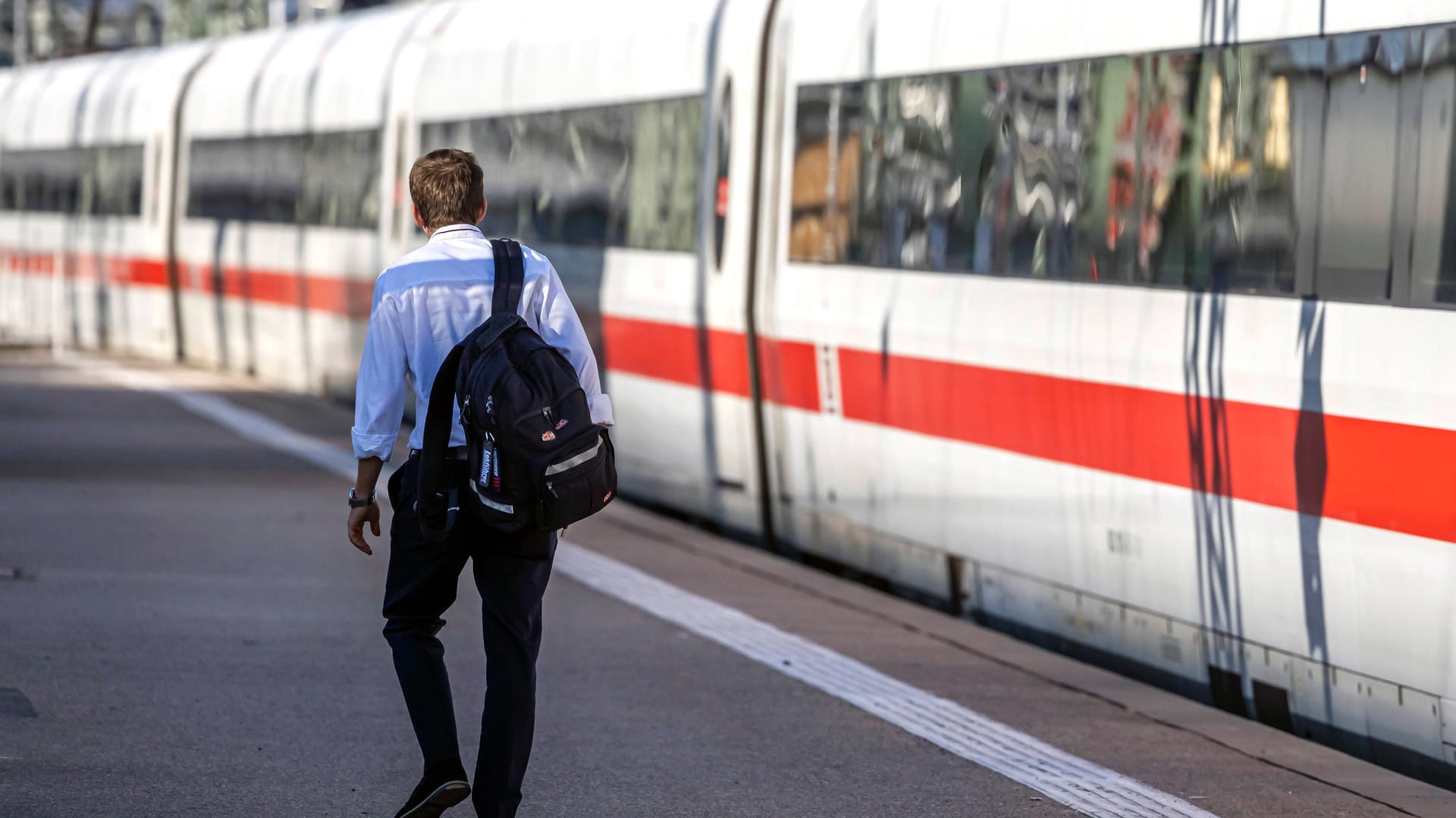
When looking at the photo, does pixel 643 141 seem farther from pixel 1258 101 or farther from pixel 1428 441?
pixel 1428 441

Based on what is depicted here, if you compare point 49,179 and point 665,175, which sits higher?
point 665,175

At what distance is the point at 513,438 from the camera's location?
16.9 feet

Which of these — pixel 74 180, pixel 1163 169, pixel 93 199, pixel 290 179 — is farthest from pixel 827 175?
pixel 74 180

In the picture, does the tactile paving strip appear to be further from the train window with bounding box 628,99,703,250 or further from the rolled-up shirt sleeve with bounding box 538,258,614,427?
the train window with bounding box 628,99,703,250

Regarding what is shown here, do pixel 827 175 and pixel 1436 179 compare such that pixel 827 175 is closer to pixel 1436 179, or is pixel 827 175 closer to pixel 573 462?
pixel 1436 179

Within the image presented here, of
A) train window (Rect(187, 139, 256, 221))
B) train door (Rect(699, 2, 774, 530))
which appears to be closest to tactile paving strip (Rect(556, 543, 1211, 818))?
train door (Rect(699, 2, 774, 530))

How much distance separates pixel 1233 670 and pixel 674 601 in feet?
9.42

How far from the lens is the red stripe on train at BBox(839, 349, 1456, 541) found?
6.54 metres

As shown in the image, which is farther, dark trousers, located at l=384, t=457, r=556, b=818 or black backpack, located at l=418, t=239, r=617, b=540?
dark trousers, located at l=384, t=457, r=556, b=818

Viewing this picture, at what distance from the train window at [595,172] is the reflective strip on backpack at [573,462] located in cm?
711

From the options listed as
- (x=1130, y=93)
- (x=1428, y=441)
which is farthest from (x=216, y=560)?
(x=1428, y=441)

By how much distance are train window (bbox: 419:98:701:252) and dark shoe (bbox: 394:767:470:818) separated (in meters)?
7.03

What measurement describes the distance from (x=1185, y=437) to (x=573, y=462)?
310 cm

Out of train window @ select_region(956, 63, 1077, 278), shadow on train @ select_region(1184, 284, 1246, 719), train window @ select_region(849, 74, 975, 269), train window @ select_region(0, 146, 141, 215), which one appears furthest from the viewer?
train window @ select_region(0, 146, 141, 215)
